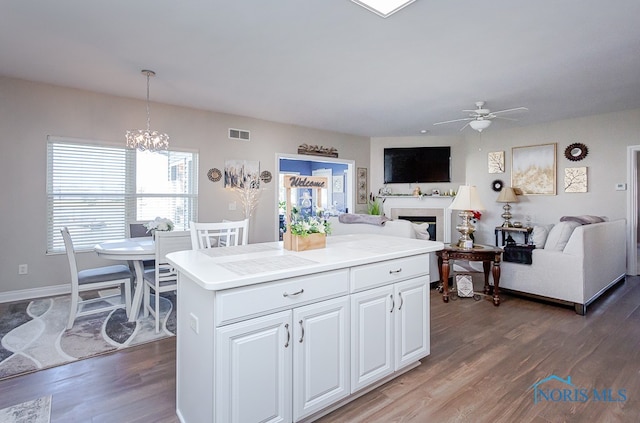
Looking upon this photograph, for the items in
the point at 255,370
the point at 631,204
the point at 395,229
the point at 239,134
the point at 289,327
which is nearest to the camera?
the point at 255,370

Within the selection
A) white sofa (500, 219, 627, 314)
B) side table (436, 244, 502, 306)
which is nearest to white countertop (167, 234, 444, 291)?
side table (436, 244, 502, 306)

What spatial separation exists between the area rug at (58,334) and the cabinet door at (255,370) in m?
1.72

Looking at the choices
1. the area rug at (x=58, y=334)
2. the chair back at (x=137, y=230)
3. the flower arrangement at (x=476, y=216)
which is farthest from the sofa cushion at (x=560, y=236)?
the chair back at (x=137, y=230)

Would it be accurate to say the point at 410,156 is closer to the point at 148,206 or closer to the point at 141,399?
the point at 148,206

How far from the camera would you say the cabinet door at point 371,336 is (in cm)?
189

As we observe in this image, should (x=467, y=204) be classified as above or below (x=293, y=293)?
above

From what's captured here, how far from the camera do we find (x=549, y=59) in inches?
127

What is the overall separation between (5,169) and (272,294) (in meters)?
4.24

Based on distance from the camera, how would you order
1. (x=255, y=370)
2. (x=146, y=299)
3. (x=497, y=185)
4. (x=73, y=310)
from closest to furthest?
(x=255, y=370)
(x=73, y=310)
(x=146, y=299)
(x=497, y=185)

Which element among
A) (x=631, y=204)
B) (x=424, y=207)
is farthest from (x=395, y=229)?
(x=631, y=204)

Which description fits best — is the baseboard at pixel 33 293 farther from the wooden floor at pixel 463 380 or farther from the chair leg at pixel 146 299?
the wooden floor at pixel 463 380

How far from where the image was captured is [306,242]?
6.97 feet

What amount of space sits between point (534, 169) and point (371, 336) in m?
5.73

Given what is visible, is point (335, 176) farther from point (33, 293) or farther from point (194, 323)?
point (194, 323)
